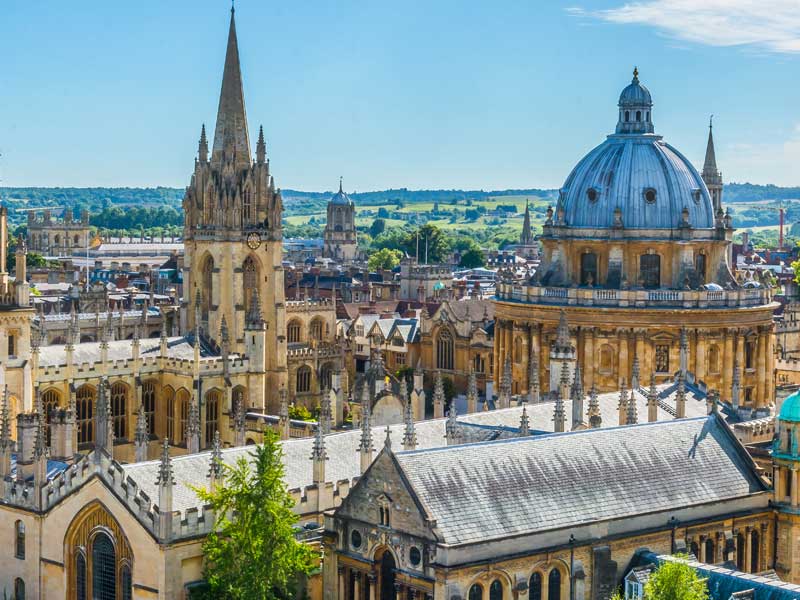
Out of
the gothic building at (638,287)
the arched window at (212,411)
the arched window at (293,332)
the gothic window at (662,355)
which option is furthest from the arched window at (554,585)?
the arched window at (293,332)

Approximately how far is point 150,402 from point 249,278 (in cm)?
1226

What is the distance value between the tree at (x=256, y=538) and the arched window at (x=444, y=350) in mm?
66795

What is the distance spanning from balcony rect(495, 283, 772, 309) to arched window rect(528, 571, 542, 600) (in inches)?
1318

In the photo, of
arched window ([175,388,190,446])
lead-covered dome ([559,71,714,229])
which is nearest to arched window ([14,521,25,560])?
arched window ([175,388,190,446])

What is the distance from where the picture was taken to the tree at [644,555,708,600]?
37281 millimetres

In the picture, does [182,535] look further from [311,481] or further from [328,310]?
[328,310]

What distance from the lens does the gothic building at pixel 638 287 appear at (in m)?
72.8

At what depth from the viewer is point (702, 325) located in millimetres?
73062

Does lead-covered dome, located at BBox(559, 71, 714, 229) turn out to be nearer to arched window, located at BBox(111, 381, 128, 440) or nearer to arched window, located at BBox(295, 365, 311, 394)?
arched window, located at BBox(111, 381, 128, 440)

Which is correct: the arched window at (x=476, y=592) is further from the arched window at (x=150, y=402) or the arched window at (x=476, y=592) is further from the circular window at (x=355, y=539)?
the arched window at (x=150, y=402)

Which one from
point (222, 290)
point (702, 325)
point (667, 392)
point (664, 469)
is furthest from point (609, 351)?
point (664, 469)

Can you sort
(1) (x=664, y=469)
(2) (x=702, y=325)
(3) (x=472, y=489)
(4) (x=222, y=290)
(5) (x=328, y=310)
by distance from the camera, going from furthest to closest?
1. (5) (x=328, y=310)
2. (4) (x=222, y=290)
3. (2) (x=702, y=325)
4. (1) (x=664, y=469)
5. (3) (x=472, y=489)

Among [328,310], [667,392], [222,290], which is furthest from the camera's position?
[328,310]

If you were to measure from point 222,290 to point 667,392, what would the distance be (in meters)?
30.2
